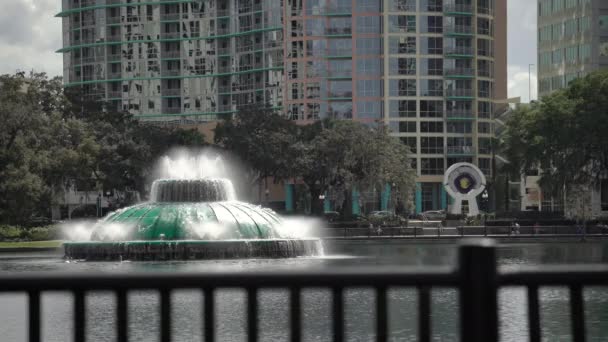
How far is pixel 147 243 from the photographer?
53406mm

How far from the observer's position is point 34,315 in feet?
20.7

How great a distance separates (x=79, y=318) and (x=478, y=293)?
2.00 m

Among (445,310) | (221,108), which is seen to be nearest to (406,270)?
(445,310)

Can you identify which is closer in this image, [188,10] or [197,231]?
[197,231]

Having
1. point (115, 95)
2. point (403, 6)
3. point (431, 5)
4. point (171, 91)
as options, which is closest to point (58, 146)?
point (403, 6)

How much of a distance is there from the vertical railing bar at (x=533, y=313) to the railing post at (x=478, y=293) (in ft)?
1.02

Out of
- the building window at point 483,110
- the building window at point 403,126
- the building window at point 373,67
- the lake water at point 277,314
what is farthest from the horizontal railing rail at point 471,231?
the building window at point 483,110

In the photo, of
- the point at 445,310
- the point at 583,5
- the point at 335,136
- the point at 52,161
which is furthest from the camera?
the point at 583,5

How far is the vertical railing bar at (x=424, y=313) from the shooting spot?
6.27 m

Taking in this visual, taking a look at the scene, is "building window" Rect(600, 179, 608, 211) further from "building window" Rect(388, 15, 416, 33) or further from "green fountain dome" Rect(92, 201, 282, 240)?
"green fountain dome" Rect(92, 201, 282, 240)

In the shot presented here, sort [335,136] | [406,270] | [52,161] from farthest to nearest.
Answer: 1. [335,136]
2. [52,161]
3. [406,270]

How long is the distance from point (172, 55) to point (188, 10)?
610cm

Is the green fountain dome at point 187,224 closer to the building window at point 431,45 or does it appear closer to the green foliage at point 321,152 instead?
the green foliage at point 321,152

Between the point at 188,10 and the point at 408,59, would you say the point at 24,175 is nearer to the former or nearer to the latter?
the point at 408,59
